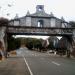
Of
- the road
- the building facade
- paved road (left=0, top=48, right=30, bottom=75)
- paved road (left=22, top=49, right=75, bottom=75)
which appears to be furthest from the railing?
paved road (left=0, top=48, right=30, bottom=75)

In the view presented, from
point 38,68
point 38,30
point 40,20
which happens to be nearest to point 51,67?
point 38,68

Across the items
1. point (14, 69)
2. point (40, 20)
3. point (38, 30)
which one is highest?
point (40, 20)

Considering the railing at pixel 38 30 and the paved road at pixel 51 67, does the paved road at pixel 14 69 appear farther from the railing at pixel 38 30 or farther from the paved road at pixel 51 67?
the railing at pixel 38 30

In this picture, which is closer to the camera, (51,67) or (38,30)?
(51,67)

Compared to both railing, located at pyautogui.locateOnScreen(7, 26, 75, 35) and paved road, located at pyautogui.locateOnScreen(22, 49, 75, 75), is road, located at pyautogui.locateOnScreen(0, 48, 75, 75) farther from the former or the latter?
railing, located at pyautogui.locateOnScreen(7, 26, 75, 35)

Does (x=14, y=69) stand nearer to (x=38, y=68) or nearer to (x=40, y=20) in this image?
(x=38, y=68)

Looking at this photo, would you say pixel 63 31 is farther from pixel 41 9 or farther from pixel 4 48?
pixel 41 9

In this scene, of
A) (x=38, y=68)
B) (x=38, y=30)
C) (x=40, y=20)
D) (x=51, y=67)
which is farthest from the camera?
(x=40, y=20)

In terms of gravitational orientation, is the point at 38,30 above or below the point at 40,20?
below

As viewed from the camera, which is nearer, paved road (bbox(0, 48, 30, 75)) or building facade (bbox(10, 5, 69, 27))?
paved road (bbox(0, 48, 30, 75))

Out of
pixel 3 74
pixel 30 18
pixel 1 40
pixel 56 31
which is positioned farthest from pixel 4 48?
pixel 3 74

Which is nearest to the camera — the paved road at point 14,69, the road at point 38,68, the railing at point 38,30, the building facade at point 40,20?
the road at point 38,68

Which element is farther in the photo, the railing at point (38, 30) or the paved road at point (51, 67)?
the railing at point (38, 30)

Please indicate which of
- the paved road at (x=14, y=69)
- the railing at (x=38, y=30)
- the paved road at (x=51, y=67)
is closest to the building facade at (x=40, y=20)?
the railing at (x=38, y=30)
